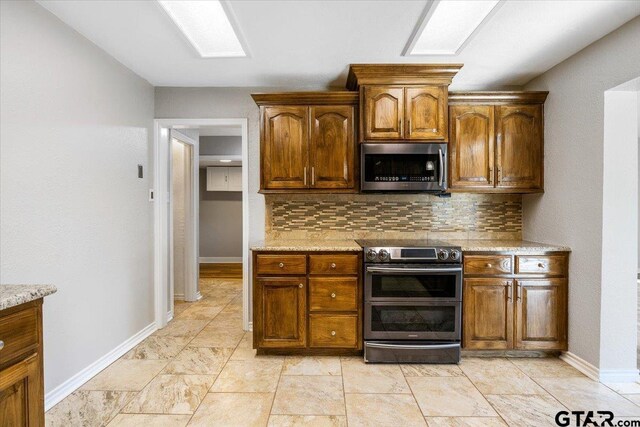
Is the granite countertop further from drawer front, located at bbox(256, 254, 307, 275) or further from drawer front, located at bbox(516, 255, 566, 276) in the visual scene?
drawer front, located at bbox(516, 255, 566, 276)

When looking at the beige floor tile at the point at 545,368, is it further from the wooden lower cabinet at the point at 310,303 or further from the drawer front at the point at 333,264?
the drawer front at the point at 333,264

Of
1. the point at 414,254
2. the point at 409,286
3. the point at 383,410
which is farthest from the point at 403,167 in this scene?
the point at 383,410

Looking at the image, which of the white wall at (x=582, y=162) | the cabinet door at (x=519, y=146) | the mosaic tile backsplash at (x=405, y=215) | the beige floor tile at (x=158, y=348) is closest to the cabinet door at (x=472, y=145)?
the cabinet door at (x=519, y=146)

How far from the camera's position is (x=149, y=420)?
78.6 inches

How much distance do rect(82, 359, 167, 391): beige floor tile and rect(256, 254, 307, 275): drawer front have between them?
3.54 ft

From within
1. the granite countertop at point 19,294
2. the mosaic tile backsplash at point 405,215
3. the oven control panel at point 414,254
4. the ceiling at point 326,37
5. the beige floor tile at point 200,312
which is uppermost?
the ceiling at point 326,37

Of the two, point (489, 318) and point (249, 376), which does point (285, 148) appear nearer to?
point (249, 376)

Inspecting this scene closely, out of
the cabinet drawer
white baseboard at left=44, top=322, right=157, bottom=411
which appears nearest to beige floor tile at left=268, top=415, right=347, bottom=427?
the cabinet drawer

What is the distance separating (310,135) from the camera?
306cm

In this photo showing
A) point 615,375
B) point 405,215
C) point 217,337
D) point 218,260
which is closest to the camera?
point 615,375

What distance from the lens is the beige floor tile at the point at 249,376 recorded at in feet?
7.72

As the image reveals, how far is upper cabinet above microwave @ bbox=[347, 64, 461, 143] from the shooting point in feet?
9.56

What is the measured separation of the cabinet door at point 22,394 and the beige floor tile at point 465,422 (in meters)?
1.89

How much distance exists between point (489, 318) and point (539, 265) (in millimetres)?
587
